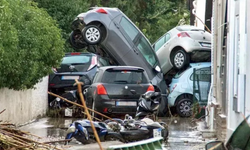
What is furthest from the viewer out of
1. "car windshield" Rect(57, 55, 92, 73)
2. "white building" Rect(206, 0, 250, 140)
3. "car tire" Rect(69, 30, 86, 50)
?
"car tire" Rect(69, 30, 86, 50)

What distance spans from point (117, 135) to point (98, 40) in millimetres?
8435

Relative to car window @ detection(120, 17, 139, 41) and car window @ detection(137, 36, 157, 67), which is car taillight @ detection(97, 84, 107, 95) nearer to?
car window @ detection(120, 17, 139, 41)

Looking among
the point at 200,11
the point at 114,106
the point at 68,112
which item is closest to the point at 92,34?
the point at 68,112

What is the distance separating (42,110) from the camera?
20344mm

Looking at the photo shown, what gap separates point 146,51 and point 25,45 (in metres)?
6.65

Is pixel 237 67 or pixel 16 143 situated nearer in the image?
pixel 16 143

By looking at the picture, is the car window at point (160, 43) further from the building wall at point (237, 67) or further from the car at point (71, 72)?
the building wall at point (237, 67)

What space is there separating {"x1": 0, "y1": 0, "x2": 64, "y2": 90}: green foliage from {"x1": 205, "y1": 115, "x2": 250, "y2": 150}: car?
7.93 meters

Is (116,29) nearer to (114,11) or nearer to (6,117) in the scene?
(114,11)

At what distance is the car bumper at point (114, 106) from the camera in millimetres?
17672

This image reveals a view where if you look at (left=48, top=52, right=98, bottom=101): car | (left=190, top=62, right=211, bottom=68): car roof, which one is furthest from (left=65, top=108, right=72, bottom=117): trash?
(left=190, top=62, right=211, bottom=68): car roof

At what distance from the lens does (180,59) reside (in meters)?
22.8

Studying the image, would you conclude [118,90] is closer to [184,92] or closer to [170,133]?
[170,133]

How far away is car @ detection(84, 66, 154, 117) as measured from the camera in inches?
697
